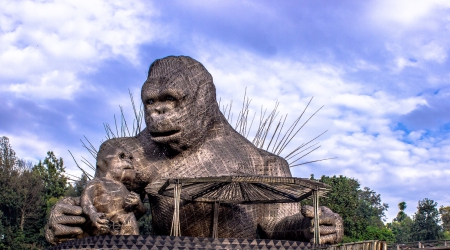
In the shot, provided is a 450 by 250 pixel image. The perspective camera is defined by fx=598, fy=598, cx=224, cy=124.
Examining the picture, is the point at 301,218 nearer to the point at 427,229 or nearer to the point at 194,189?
the point at 194,189

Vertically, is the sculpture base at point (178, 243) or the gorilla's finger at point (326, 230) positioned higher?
the gorilla's finger at point (326, 230)

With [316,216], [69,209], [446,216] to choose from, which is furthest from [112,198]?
[446,216]

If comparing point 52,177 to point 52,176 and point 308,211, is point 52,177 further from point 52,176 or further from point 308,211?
point 308,211

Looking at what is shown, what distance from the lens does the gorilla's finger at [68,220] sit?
6.35 meters

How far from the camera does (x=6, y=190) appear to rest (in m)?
42.0

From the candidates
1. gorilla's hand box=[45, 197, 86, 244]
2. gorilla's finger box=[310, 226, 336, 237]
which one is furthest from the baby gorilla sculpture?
gorilla's finger box=[310, 226, 336, 237]

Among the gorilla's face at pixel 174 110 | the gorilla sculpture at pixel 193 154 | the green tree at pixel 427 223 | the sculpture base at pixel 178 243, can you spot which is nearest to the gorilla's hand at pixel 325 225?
the gorilla sculpture at pixel 193 154

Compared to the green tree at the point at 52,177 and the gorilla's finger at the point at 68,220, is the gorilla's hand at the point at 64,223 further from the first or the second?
the green tree at the point at 52,177

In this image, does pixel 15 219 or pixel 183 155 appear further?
pixel 15 219

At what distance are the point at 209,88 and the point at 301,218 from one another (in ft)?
6.49

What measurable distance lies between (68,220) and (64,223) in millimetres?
55

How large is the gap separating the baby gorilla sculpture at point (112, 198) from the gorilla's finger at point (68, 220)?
3.7 inches

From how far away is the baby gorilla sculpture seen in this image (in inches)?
243

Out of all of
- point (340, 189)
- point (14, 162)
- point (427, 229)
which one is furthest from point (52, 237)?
point (427, 229)
